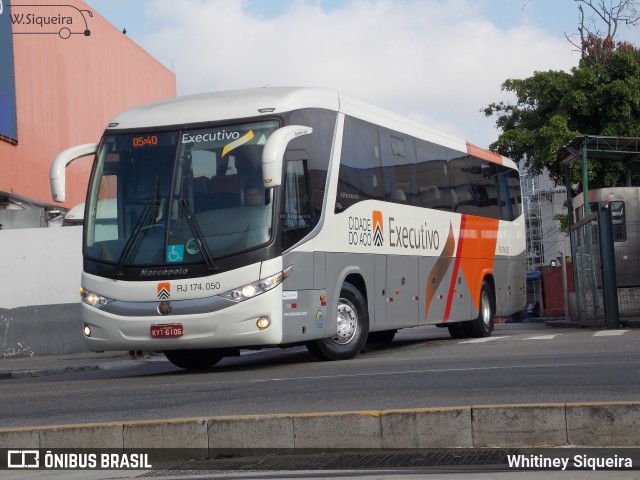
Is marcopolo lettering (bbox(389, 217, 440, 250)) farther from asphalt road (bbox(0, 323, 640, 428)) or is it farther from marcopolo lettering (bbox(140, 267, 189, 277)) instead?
marcopolo lettering (bbox(140, 267, 189, 277))

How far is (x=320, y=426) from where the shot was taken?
7.96 m

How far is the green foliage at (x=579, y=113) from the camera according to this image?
3706 centimetres

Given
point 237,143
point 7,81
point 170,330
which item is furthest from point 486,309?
point 7,81

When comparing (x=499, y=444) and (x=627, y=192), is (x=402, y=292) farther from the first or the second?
(x=627, y=192)

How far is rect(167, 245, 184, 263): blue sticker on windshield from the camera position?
43.7ft

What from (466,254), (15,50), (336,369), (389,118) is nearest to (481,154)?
(466,254)

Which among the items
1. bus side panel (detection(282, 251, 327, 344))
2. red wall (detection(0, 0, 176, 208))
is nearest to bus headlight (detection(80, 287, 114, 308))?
bus side panel (detection(282, 251, 327, 344))

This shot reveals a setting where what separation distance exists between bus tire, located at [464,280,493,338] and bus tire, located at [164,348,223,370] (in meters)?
6.20

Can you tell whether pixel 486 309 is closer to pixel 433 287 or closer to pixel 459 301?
pixel 459 301

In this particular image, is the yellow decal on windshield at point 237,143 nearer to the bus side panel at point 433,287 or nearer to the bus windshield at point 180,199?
the bus windshield at point 180,199

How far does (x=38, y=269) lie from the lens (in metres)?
23.7

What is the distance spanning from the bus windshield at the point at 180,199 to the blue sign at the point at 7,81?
Result: 1548 centimetres

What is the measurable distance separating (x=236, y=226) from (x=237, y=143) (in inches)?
43.3

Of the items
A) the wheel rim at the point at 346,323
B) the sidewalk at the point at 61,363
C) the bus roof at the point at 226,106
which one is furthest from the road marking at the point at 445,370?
the sidewalk at the point at 61,363
